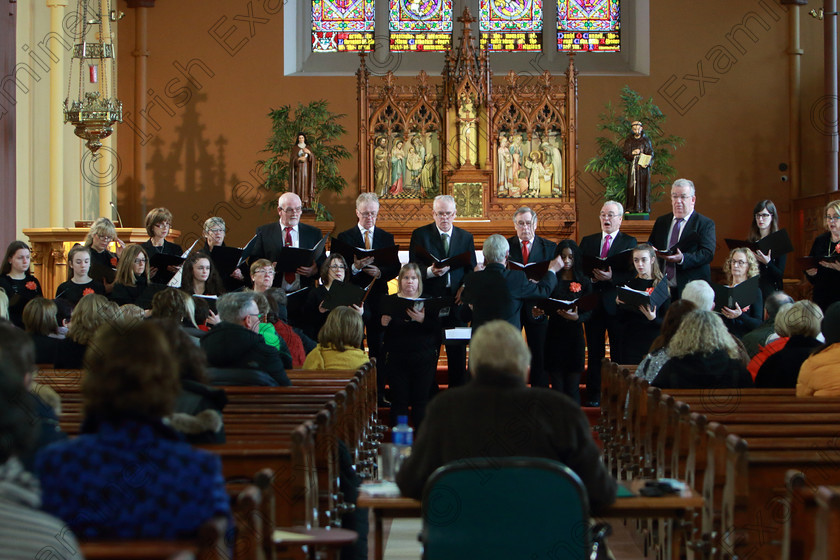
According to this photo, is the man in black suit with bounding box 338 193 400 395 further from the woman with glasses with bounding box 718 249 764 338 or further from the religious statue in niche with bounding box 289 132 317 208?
the religious statue in niche with bounding box 289 132 317 208

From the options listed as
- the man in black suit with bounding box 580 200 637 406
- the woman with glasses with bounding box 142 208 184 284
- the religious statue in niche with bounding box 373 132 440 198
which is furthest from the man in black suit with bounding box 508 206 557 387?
the religious statue in niche with bounding box 373 132 440 198

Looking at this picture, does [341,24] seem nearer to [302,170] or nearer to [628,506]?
[302,170]

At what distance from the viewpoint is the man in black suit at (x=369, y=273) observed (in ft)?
22.7

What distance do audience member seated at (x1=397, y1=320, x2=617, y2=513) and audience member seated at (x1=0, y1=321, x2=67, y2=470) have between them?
3.11 feet

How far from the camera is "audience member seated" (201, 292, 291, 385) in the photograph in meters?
4.43

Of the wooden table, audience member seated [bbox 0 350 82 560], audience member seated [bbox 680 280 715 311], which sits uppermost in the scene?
audience member seated [bbox 680 280 715 311]

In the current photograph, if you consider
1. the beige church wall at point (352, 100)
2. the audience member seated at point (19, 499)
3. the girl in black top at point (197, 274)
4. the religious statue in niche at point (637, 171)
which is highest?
the beige church wall at point (352, 100)

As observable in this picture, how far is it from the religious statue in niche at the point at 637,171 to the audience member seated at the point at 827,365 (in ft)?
17.3

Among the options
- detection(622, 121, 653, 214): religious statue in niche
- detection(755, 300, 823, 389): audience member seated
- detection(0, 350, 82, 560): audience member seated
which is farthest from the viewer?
detection(622, 121, 653, 214): religious statue in niche

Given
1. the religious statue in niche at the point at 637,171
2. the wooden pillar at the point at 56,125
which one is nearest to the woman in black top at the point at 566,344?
the religious statue in niche at the point at 637,171

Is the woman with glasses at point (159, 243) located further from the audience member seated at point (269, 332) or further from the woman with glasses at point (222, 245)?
the audience member seated at point (269, 332)

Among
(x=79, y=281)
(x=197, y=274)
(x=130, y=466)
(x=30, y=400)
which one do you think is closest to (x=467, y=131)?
(x=197, y=274)

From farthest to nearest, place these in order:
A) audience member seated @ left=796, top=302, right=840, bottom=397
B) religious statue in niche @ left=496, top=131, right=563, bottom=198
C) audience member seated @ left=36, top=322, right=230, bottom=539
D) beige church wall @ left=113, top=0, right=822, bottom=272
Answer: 1. beige church wall @ left=113, top=0, right=822, bottom=272
2. religious statue in niche @ left=496, top=131, right=563, bottom=198
3. audience member seated @ left=796, top=302, right=840, bottom=397
4. audience member seated @ left=36, top=322, right=230, bottom=539

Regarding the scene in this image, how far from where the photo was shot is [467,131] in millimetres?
9766
